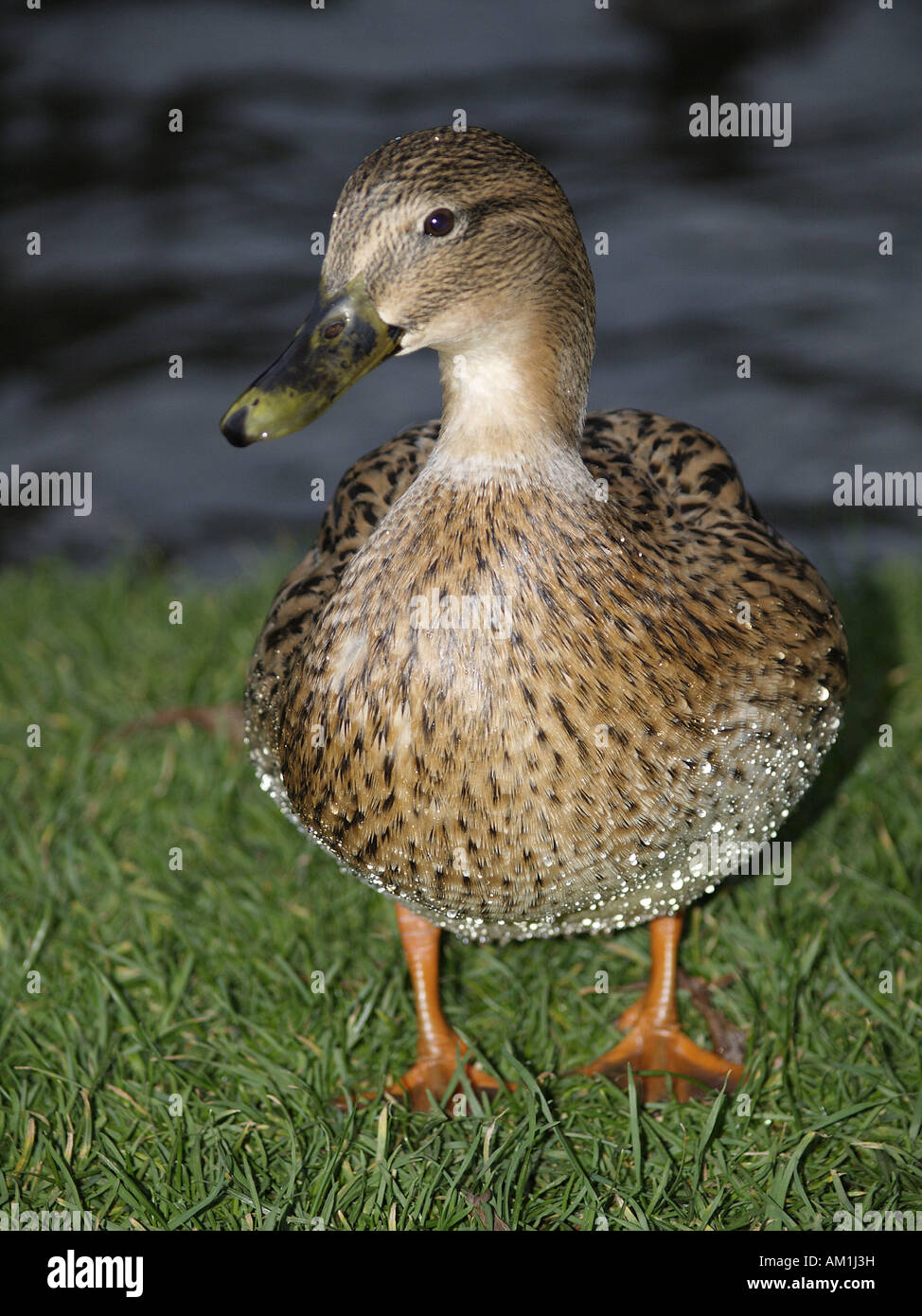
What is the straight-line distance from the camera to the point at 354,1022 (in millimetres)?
2965

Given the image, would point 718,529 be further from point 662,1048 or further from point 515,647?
point 662,1048

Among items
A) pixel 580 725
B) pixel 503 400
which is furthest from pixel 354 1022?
pixel 503 400

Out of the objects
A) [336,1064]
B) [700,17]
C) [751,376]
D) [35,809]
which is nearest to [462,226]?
[336,1064]

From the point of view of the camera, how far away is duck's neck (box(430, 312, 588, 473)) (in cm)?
223

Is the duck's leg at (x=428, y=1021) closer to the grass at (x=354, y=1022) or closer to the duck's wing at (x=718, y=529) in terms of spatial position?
the grass at (x=354, y=1022)

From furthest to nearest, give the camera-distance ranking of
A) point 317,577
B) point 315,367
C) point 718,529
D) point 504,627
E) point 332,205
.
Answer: point 332,205
point 317,577
point 718,529
point 504,627
point 315,367

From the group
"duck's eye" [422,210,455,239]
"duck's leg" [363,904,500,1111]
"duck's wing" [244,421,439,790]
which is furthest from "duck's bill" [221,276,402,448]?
"duck's leg" [363,904,500,1111]

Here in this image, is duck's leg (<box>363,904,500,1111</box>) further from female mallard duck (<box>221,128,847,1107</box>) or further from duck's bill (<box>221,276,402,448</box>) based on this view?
duck's bill (<box>221,276,402,448</box>)

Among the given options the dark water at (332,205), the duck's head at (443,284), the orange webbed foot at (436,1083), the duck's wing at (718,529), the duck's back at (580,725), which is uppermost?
the dark water at (332,205)

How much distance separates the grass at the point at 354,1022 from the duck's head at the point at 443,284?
139 cm

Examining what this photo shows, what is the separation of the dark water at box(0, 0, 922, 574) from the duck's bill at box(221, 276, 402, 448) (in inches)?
189

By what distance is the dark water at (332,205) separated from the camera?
22.8 ft

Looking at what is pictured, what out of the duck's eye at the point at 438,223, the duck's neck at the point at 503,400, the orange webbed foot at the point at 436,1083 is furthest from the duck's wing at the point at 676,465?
the orange webbed foot at the point at 436,1083

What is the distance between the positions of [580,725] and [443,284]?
75 cm
